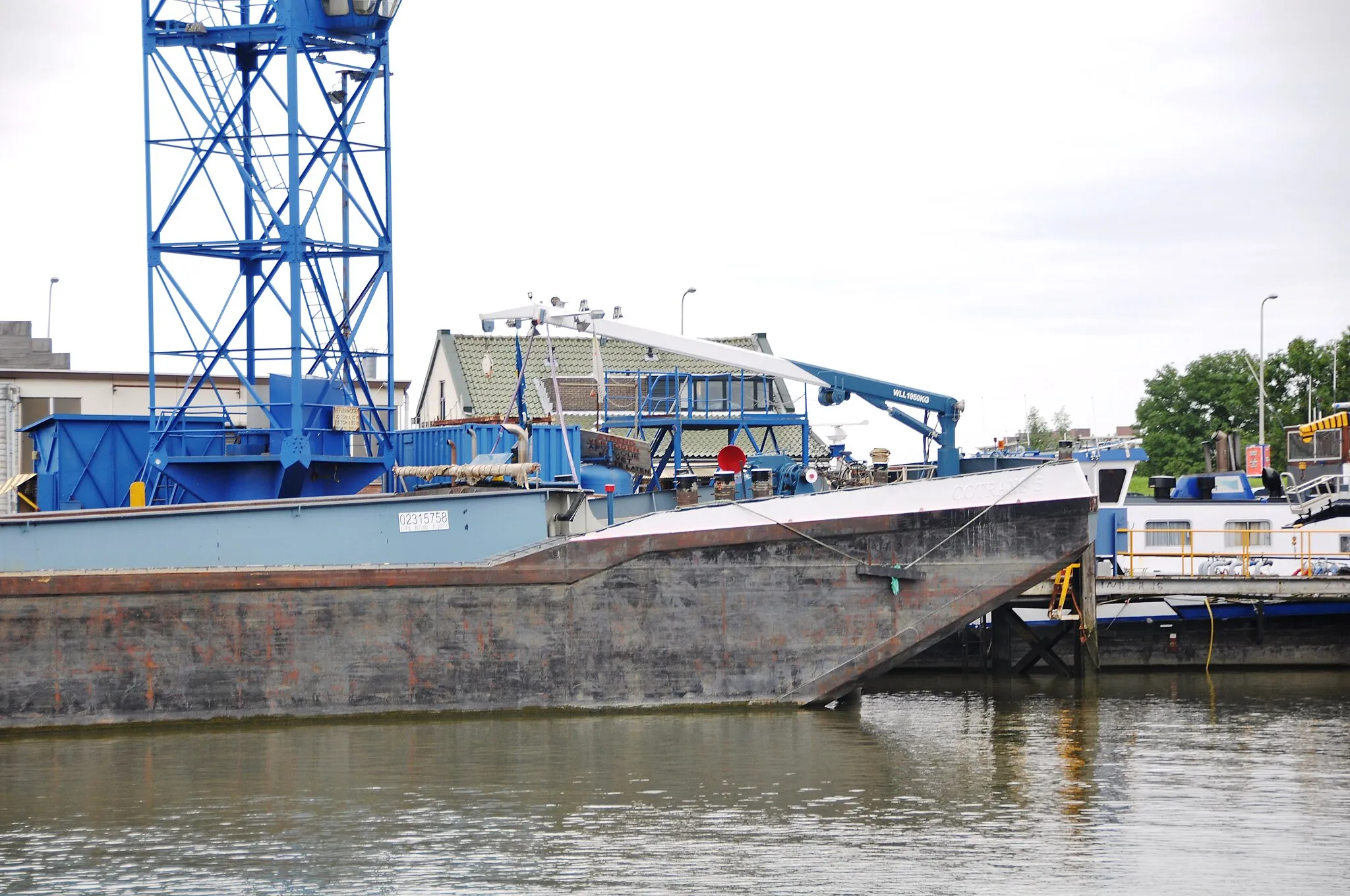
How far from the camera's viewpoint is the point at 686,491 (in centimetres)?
2156

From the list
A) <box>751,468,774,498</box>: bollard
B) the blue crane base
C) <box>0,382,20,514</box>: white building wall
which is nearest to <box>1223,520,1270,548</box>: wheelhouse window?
<box>751,468,774,498</box>: bollard

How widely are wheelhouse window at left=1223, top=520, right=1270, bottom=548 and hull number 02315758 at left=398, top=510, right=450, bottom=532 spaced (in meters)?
15.5

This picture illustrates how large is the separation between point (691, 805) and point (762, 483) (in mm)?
7344

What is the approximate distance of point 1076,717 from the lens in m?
20.2

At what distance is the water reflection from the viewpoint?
39.2ft

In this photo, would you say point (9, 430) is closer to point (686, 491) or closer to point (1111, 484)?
point (686, 491)

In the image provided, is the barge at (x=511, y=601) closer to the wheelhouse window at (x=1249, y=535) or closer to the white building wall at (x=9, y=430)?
the wheelhouse window at (x=1249, y=535)

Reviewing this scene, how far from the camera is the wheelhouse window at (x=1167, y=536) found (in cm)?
2756

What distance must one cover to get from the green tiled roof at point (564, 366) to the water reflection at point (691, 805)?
15.4m

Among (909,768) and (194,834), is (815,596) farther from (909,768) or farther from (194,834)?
(194,834)

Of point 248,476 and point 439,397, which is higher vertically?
point 439,397

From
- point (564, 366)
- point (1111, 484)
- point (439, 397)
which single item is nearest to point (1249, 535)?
point (1111, 484)

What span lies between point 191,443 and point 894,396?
1103 centimetres

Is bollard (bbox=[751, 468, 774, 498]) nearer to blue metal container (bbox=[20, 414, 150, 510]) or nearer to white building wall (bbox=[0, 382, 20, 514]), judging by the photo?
blue metal container (bbox=[20, 414, 150, 510])
